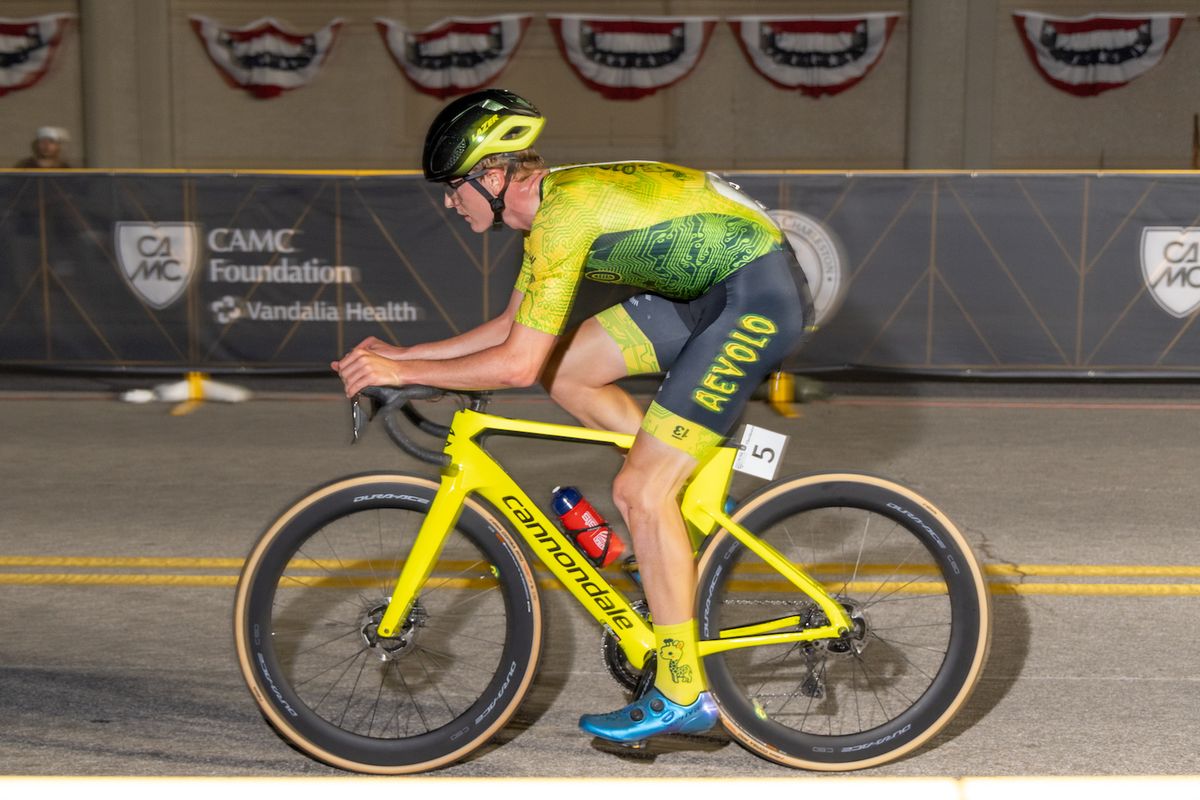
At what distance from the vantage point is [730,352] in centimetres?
372

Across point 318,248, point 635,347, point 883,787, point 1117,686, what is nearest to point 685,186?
point 635,347

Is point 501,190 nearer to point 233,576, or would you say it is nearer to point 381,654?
point 381,654

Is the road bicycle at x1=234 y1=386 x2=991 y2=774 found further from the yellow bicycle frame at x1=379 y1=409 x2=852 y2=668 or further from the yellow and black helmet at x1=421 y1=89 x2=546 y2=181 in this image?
the yellow and black helmet at x1=421 y1=89 x2=546 y2=181

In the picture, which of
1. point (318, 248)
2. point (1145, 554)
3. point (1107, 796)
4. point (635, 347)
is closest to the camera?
point (1107, 796)

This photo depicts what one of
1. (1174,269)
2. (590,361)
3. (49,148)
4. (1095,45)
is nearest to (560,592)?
(590,361)

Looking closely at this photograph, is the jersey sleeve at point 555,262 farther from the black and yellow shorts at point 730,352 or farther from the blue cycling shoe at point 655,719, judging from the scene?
the blue cycling shoe at point 655,719

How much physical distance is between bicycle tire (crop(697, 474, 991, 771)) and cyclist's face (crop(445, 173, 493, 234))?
0.98 m

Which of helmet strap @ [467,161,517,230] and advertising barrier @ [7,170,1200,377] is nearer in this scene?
helmet strap @ [467,161,517,230]

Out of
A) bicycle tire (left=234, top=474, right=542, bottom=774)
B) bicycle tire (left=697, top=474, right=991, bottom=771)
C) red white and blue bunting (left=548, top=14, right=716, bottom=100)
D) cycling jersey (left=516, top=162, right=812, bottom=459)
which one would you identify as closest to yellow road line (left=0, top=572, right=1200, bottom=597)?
bicycle tire (left=234, top=474, right=542, bottom=774)

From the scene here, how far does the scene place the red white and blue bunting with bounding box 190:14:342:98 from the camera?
912 inches

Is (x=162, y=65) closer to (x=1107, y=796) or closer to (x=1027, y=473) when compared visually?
(x=1027, y=473)

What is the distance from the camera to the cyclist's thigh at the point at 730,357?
3695mm

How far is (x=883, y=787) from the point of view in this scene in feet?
8.44

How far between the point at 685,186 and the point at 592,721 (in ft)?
4.52
